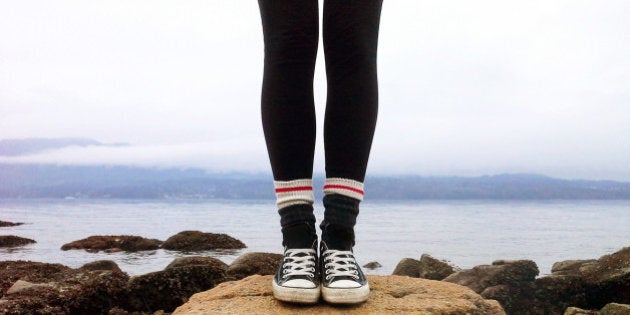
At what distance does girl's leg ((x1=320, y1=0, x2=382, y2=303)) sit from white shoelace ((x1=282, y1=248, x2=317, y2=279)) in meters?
0.08

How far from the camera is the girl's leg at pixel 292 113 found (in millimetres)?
2523

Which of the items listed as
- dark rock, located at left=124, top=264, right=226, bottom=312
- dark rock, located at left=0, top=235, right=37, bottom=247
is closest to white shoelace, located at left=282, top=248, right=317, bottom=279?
dark rock, located at left=124, top=264, right=226, bottom=312

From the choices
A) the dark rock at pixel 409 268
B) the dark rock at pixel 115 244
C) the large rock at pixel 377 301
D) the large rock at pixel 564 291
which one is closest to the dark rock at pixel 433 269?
the dark rock at pixel 409 268

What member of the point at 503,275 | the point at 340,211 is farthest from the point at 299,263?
the point at 503,275

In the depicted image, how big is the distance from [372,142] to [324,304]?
74cm

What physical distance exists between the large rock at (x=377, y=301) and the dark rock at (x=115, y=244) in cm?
1116

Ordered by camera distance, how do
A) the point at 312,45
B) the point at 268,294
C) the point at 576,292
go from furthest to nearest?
the point at 576,292, the point at 268,294, the point at 312,45

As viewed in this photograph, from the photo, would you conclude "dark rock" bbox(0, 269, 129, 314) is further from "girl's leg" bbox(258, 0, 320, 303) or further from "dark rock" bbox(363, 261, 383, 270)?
"dark rock" bbox(363, 261, 383, 270)

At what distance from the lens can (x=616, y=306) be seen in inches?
217

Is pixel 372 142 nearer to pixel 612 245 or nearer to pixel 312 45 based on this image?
pixel 312 45

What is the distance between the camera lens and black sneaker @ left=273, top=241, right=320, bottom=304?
258 cm

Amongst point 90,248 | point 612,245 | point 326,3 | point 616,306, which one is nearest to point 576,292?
point 616,306

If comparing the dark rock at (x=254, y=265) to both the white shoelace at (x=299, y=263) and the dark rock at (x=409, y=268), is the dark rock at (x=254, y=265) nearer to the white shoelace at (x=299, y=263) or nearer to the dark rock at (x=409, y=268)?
the dark rock at (x=409, y=268)

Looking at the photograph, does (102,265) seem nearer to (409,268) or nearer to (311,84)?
(409,268)
